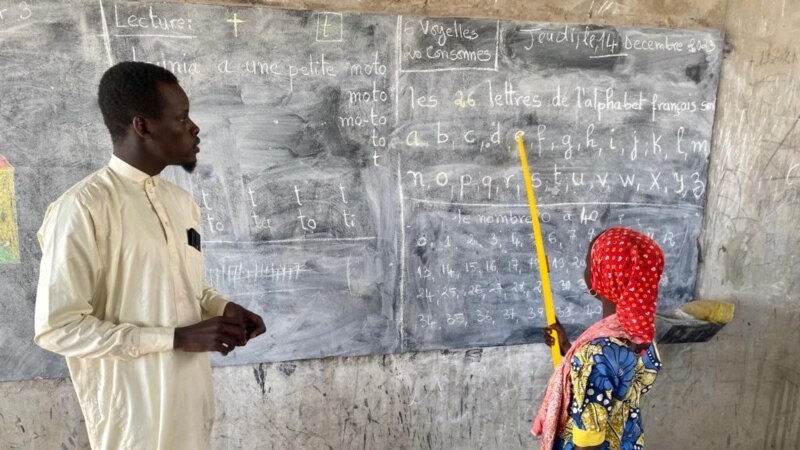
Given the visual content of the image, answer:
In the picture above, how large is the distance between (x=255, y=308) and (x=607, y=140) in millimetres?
1783

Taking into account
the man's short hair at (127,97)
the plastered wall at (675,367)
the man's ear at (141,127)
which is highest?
the man's short hair at (127,97)

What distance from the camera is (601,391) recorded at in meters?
1.66

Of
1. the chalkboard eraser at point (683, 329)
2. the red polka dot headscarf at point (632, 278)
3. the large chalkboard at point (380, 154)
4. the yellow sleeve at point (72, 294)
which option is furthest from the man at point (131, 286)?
the chalkboard eraser at point (683, 329)

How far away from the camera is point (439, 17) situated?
2.62 meters

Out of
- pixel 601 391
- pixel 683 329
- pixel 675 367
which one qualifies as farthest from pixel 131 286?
pixel 675 367

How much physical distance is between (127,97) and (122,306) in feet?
1.77

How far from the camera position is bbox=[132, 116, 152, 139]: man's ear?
5.18ft

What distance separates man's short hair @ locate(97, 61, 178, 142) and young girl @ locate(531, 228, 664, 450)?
1.28 meters

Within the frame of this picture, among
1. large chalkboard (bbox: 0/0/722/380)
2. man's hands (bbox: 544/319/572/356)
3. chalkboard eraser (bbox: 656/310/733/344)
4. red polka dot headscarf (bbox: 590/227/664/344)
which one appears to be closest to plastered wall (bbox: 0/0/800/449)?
large chalkboard (bbox: 0/0/722/380)

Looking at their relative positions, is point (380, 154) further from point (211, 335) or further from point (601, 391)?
point (601, 391)

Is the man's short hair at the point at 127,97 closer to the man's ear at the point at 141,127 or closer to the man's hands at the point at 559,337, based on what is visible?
the man's ear at the point at 141,127

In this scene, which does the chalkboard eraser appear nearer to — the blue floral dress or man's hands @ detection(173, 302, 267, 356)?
the blue floral dress

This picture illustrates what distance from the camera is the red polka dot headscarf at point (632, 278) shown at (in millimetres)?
1663

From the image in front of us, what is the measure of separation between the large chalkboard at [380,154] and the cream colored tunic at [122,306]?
855 mm
